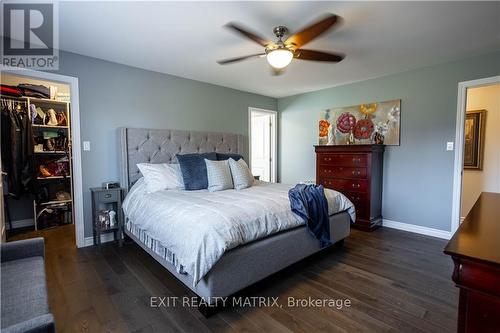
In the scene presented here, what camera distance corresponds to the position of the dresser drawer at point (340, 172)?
12.1 ft

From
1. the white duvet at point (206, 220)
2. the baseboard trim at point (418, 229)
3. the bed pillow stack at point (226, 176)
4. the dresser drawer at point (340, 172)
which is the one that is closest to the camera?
the white duvet at point (206, 220)

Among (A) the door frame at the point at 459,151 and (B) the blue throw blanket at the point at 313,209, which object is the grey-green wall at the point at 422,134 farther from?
(B) the blue throw blanket at the point at 313,209

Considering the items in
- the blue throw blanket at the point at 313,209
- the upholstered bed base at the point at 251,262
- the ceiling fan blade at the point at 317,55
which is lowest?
the upholstered bed base at the point at 251,262

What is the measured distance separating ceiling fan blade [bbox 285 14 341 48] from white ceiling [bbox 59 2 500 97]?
0.25m

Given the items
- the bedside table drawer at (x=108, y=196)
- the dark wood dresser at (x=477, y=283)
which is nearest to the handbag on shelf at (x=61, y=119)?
the bedside table drawer at (x=108, y=196)

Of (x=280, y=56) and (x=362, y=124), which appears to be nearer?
(x=280, y=56)

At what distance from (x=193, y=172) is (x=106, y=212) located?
1212 mm

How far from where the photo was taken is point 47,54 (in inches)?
109

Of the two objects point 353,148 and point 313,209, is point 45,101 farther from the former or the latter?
point 353,148

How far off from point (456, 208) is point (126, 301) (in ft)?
13.0

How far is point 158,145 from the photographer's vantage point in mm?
3436

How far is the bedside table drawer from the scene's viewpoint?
2.93m

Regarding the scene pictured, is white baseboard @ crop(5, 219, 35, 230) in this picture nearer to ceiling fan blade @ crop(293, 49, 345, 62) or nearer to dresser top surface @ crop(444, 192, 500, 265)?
ceiling fan blade @ crop(293, 49, 345, 62)

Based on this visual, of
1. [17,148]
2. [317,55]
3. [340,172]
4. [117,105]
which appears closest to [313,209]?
[317,55]
